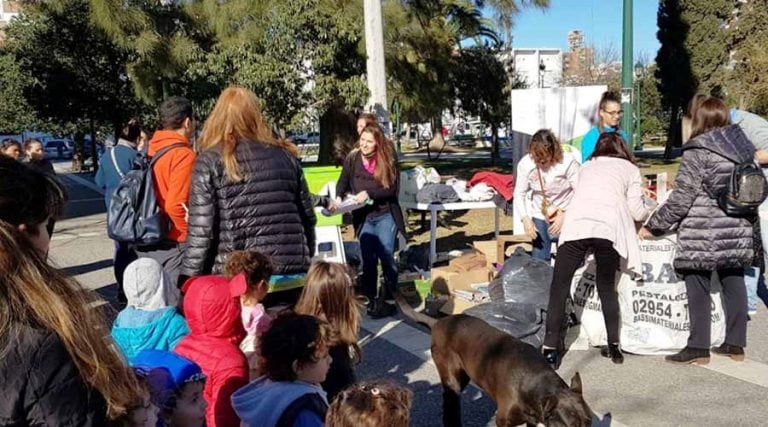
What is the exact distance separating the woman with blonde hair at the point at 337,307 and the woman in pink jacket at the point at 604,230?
1.89 m

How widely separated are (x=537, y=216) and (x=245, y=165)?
330 centimetres

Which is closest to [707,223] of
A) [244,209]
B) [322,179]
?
[244,209]

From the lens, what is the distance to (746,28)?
24938 millimetres

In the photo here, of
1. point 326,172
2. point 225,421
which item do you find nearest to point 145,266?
point 225,421

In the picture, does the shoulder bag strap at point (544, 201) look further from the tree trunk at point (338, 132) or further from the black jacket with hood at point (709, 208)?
the tree trunk at point (338, 132)

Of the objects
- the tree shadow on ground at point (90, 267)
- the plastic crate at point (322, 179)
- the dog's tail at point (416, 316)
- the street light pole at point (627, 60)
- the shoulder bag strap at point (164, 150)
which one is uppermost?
the street light pole at point (627, 60)

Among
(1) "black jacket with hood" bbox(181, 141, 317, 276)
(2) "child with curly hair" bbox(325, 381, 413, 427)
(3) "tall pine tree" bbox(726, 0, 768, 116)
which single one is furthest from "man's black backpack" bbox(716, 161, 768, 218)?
(3) "tall pine tree" bbox(726, 0, 768, 116)

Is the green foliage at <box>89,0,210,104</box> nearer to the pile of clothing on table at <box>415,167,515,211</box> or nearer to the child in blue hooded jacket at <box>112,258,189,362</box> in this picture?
the pile of clothing on table at <box>415,167,515,211</box>

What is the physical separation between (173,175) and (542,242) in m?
3.35

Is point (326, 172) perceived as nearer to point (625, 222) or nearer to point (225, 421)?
point (625, 222)

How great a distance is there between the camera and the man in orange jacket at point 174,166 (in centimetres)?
409

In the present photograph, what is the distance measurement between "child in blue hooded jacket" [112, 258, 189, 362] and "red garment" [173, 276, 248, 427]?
0.20 meters

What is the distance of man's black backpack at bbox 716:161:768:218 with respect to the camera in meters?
4.41

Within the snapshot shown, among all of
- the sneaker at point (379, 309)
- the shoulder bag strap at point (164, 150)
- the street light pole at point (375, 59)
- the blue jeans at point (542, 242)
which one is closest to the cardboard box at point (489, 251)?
the blue jeans at point (542, 242)
